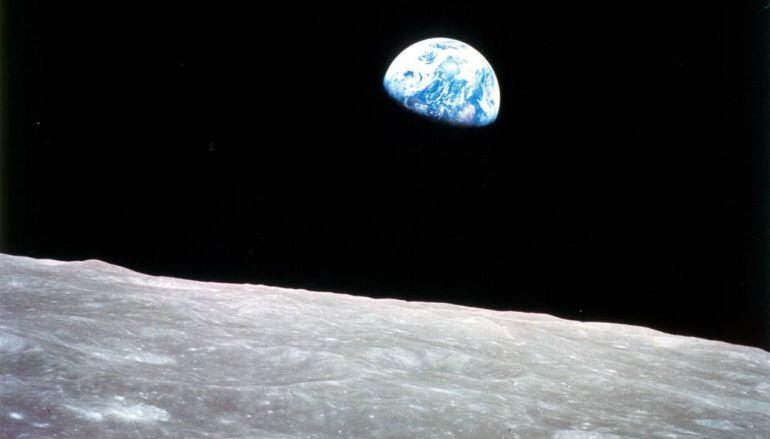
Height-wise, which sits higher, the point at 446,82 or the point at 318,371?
the point at 446,82

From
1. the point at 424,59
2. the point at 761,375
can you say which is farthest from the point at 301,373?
the point at 424,59

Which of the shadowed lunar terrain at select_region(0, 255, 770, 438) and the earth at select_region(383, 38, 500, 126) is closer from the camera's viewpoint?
the shadowed lunar terrain at select_region(0, 255, 770, 438)

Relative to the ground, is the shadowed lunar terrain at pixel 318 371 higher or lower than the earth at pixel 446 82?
lower

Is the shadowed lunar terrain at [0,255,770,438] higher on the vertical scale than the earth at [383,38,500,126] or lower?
lower

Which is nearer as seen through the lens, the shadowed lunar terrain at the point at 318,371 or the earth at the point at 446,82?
the shadowed lunar terrain at the point at 318,371

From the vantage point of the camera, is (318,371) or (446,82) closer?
(318,371)

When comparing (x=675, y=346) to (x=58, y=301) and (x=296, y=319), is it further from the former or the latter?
(x=58, y=301)
